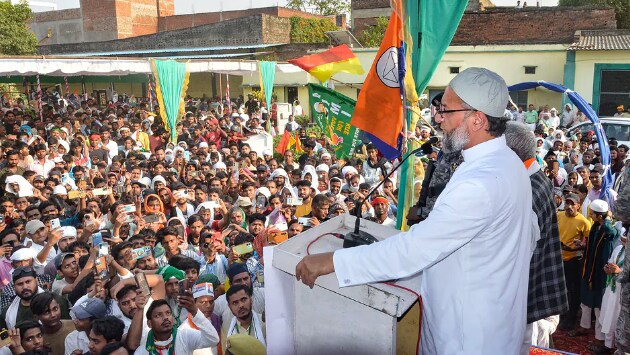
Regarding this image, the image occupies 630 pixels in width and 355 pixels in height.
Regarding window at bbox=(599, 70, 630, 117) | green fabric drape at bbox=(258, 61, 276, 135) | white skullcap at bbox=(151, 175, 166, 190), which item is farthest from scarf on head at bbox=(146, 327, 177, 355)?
window at bbox=(599, 70, 630, 117)

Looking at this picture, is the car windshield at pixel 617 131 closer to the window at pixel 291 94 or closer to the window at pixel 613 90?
the window at pixel 613 90

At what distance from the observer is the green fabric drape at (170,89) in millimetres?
11906

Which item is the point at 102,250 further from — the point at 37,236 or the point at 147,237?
the point at 37,236

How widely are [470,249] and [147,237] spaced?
4.01 metres

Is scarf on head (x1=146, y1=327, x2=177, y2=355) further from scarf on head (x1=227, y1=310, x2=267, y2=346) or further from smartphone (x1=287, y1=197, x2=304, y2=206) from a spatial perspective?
smartphone (x1=287, y1=197, x2=304, y2=206)

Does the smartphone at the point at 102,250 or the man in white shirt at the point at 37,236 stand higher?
the smartphone at the point at 102,250

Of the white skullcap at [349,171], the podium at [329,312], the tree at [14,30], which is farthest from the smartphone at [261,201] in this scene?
the tree at [14,30]

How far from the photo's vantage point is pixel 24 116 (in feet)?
46.1

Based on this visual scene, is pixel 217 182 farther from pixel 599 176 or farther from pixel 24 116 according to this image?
pixel 24 116

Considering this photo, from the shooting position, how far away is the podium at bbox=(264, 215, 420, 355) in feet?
5.56

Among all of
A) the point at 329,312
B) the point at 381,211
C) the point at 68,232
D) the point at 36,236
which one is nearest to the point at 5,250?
the point at 36,236

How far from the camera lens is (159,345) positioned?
11.7 feet

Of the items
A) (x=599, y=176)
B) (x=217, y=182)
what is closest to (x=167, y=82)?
(x=217, y=182)

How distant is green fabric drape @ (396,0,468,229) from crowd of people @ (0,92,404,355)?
0.35 metres
